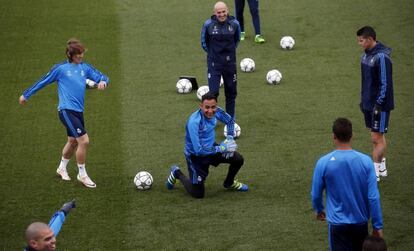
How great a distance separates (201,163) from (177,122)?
3.42 m

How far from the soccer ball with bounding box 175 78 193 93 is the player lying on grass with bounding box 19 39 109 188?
4.23 metres

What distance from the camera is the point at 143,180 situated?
43.0ft

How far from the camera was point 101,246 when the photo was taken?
11367 mm

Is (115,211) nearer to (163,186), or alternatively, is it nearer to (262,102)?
(163,186)

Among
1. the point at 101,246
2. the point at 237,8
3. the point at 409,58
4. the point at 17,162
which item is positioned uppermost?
the point at 237,8

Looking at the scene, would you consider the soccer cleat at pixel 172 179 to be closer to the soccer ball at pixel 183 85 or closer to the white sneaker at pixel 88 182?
the white sneaker at pixel 88 182

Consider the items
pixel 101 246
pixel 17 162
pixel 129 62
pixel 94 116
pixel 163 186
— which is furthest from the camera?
pixel 129 62

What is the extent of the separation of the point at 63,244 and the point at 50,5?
1277 cm

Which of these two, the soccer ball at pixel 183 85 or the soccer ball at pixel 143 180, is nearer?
the soccer ball at pixel 143 180

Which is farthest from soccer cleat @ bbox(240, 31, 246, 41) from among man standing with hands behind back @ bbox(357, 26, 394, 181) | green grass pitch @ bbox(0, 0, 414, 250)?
man standing with hands behind back @ bbox(357, 26, 394, 181)

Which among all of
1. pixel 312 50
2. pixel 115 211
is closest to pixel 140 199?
pixel 115 211

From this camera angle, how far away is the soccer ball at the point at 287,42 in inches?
779

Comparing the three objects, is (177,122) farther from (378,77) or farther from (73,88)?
(378,77)

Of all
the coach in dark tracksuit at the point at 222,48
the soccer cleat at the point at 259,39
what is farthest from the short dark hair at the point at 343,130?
the soccer cleat at the point at 259,39
